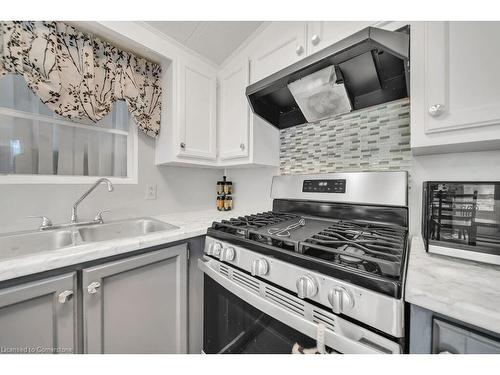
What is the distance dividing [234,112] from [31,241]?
1386 millimetres

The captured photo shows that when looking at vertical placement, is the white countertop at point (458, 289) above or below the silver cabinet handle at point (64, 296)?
above

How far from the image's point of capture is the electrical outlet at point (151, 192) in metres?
1.52

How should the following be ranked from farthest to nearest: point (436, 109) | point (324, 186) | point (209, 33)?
point (209, 33) < point (324, 186) < point (436, 109)

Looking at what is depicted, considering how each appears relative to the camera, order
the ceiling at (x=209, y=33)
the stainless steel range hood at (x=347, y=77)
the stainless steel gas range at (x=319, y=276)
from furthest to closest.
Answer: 1. the ceiling at (x=209, y=33)
2. the stainless steel range hood at (x=347, y=77)
3. the stainless steel gas range at (x=319, y=276)

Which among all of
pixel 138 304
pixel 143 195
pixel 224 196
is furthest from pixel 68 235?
pixel 224 196

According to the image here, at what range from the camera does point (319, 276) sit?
61 centimetres

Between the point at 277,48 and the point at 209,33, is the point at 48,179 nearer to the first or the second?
the point at 209,33

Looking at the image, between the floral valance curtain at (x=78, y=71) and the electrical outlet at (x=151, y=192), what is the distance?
395 millimetres

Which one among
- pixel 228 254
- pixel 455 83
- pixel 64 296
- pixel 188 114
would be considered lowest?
pixel 64 296

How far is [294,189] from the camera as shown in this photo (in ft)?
4.53

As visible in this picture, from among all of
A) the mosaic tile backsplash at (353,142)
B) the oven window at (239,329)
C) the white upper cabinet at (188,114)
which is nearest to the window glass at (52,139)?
the white upper cabinet at (188,114)

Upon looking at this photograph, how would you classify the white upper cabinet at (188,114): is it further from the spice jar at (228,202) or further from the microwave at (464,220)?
the microwave at (464,220)

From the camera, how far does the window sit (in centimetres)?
107
